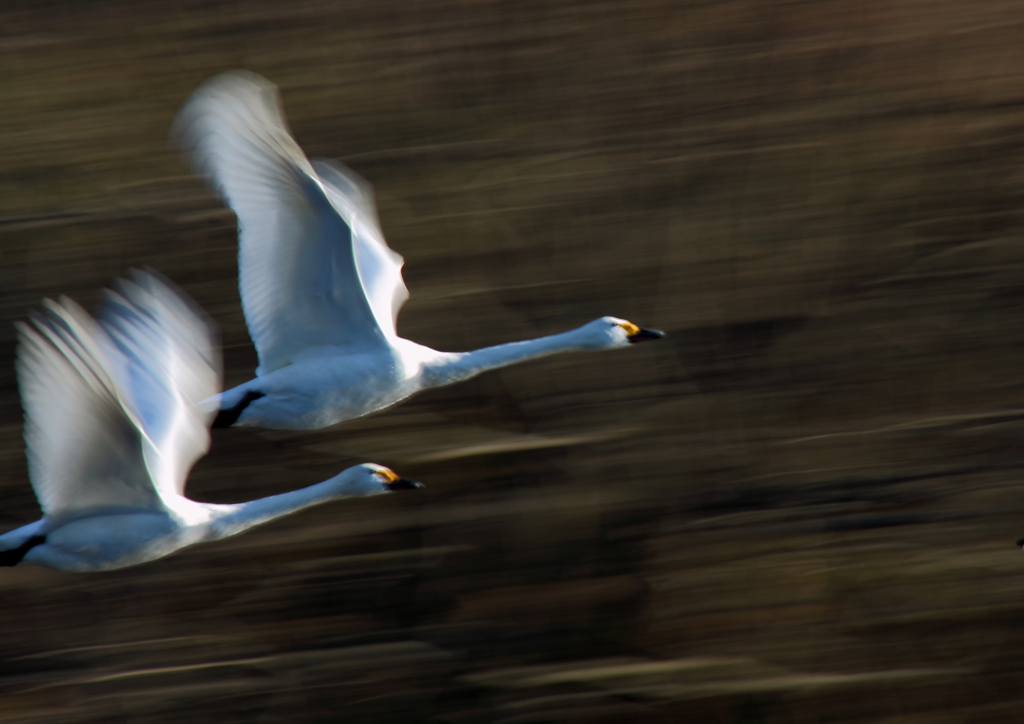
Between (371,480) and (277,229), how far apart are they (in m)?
1.15

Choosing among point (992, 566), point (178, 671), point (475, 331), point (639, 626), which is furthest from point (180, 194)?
point (992, 566)

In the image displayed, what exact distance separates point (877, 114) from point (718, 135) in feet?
4.75

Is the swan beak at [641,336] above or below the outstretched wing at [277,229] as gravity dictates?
below

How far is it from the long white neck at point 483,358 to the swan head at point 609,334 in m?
0.05

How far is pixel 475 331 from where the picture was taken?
9.39 metres

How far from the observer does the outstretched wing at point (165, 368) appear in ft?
17.3

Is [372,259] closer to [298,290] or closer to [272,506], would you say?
[298,290]

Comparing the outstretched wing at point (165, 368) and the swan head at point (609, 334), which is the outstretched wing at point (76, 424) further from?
the swan head at point (609, 334)

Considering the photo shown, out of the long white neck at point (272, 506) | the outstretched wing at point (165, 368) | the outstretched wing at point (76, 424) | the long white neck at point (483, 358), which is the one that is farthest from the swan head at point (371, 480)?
the outstretched wing at point (76, 424)

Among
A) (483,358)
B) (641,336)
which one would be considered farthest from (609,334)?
(483,358)

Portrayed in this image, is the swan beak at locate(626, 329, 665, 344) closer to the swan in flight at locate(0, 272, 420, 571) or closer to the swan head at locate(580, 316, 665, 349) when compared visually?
the swan head at locate(580, 316, 665, 349)

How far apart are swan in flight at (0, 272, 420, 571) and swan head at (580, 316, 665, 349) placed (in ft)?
4.54

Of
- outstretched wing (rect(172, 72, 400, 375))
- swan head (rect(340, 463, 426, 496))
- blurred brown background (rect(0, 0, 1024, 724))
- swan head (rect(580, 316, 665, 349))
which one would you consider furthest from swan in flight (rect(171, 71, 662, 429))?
blurred brown background (rect(0, 0, 1024, 724))

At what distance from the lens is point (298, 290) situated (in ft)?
19.8
